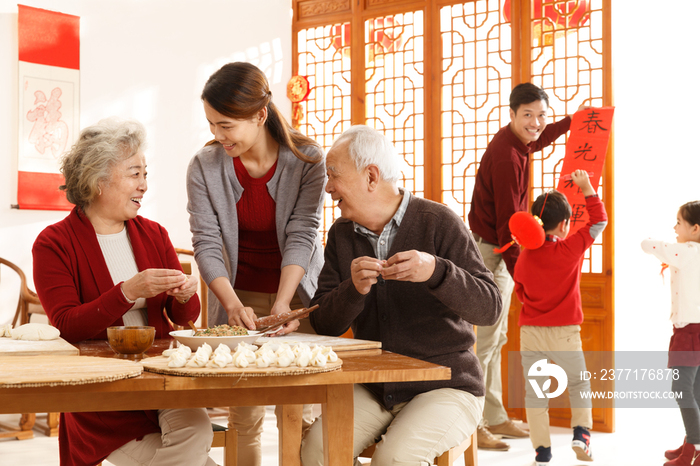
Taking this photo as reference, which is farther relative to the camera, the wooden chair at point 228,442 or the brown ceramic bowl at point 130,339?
the wooden chair at point 228,442

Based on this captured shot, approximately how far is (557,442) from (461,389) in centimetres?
227

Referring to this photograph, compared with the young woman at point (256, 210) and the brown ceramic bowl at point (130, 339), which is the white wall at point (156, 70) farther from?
the brown ceramic bowl at point (130, 339)

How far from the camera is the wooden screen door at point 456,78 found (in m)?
4.04

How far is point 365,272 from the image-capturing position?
164 centimetres

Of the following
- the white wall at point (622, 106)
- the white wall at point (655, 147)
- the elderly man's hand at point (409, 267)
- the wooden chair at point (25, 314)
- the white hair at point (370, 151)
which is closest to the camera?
the elderly man's hand at point (409, 267)

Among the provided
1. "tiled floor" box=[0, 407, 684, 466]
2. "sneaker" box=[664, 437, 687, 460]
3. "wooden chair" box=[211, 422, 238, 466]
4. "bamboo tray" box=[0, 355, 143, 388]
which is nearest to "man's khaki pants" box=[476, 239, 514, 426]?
"tiled floor" box=[0, 407, 684, 466]

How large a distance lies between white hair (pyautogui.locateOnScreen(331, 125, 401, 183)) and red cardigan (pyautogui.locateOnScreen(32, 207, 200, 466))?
670mm

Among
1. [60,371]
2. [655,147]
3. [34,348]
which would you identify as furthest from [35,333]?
[655,147]

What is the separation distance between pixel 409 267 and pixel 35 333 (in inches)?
36.4

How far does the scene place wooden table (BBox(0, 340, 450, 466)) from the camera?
1261 millimetres

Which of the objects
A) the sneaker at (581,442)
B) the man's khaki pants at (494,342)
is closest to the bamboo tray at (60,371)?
the sneaker at (581,442)

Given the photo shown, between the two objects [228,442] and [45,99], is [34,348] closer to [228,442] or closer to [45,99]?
[228,442]

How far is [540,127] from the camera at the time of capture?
3.67 meters

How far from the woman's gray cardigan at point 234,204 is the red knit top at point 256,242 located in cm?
3
